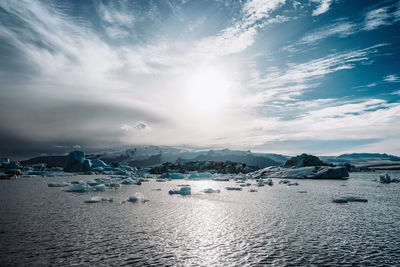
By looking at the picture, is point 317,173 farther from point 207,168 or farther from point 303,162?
point 207,168

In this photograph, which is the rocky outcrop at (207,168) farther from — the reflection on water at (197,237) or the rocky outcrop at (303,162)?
the reflection on water at (197,237)

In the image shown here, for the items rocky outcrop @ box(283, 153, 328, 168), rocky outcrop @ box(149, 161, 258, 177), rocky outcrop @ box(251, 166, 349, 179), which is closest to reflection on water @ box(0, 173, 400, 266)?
rocky outcrop @ box(251, 166, 349, 179)

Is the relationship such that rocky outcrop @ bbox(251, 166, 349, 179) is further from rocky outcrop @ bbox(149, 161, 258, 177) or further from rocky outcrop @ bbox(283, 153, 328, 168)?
rocky outcrop @ bbox(149, 161, 258, 177)

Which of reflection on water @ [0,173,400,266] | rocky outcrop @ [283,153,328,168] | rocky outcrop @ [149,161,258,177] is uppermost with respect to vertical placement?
rocky outcrop @ [283,153,328,168]

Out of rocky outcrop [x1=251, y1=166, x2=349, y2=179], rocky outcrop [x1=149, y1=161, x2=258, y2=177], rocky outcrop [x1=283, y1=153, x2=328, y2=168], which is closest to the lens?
rocky outcrop [x1=251, y1=166, x2=349, y2=179]

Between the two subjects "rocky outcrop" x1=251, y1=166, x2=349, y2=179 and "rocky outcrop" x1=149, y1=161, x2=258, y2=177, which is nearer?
"rocky outcrop" x1=251, y1=166, x2=349, y2=179

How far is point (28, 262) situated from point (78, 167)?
78775mm

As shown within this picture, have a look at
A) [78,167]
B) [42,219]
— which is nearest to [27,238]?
[42,219]

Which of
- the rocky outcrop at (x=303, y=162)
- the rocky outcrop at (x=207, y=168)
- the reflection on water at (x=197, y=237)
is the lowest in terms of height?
the rocky outcrop at (x=207, y=168)

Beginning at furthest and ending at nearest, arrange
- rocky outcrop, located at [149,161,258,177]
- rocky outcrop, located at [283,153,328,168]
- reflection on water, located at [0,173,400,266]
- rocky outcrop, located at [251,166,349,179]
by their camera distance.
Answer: rocky outcrop, located at [149,161,258,177] < rocky outcrop, located at [283,153,328,168] < rocky outcrop, located at [251,166,349,179] < reflection on water, located at [0,173,400,266]

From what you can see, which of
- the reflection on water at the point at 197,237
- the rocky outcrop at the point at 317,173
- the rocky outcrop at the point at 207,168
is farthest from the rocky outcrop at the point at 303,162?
the reflection on water at the point at 197,237

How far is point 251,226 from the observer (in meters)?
9.79

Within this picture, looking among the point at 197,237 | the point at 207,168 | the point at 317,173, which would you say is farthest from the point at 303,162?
the point at 197,237

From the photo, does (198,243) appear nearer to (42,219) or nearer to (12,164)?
(42,219)
